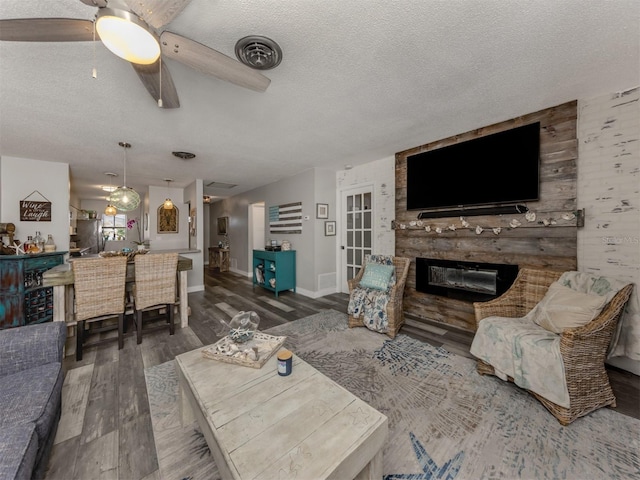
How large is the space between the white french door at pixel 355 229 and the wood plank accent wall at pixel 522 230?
0.94 meters

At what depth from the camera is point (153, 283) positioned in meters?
2.77

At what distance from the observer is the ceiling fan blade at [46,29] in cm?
108

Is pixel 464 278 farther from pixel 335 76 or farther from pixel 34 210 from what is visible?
pixel 34 210

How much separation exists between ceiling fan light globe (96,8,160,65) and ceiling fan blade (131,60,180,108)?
0.86 ft

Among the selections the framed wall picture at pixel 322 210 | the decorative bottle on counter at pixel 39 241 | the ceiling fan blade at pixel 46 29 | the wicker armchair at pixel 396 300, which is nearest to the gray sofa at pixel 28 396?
the ceiling fan blade at pixel 46 29

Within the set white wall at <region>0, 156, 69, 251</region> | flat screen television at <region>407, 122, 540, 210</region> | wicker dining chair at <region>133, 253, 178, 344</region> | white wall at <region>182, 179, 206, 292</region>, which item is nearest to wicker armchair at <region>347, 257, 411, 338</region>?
flat screen television at <region>407, 122, 540, 210</region>

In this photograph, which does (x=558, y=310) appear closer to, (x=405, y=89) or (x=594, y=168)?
(x=594, y=168)

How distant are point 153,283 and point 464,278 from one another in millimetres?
3739

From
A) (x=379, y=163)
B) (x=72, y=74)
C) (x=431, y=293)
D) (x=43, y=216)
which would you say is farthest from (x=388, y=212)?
(x=43, y=216)

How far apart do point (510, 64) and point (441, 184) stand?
152 cm

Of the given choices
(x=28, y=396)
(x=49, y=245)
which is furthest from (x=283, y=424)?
(x=49, y=245)

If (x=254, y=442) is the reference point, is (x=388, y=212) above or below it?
above

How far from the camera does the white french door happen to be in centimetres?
433

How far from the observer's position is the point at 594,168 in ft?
7.18
